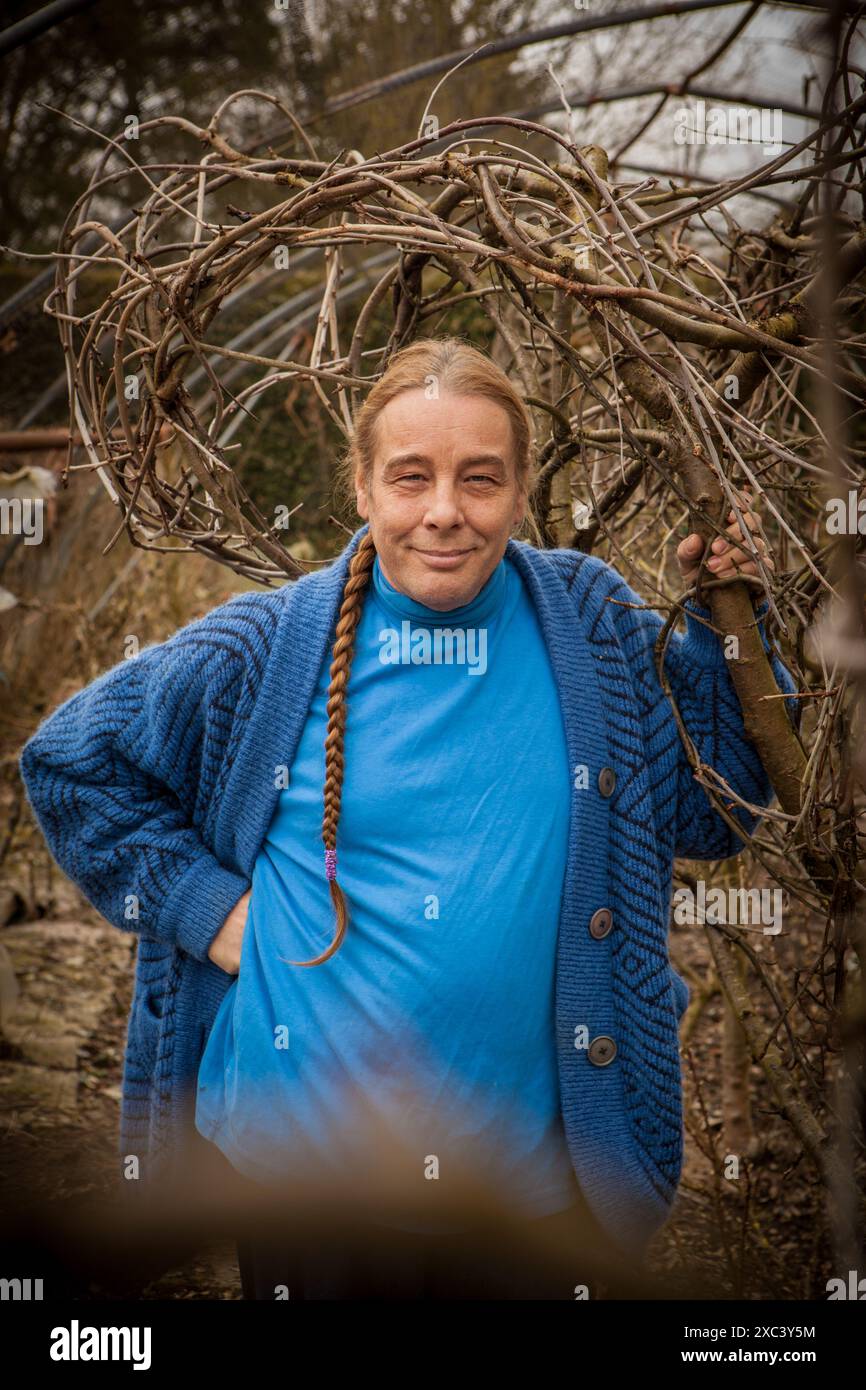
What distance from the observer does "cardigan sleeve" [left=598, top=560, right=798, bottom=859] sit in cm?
198

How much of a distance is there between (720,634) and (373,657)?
0.54 m

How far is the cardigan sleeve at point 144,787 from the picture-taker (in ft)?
6.58

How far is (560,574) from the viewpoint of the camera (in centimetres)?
203

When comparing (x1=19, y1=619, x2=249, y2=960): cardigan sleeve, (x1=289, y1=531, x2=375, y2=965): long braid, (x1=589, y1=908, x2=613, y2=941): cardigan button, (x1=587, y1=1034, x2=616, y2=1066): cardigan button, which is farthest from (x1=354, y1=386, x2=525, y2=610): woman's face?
(x1=587, y1=1034, x2=616, y2=1066): cardigan button

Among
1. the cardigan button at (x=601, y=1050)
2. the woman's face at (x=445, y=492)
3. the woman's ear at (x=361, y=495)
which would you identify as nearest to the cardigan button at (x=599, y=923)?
the cardigan button at (x=601, y=1050)

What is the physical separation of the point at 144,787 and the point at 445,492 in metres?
0.73

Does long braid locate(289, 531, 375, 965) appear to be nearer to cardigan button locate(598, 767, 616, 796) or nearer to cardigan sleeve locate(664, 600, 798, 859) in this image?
cardigan button locate(598, 767, 616, 796)

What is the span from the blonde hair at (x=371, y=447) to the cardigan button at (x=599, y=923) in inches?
14.5

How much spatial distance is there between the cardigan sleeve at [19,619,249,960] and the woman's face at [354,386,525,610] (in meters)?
0.35

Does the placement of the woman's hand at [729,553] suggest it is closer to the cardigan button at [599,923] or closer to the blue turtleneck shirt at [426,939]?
the blue turtleneck shirt at [426,939]

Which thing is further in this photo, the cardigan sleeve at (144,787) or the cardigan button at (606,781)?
the cardigan sleeve at (144,787)

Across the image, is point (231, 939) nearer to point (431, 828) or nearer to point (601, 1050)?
point (431, 828)

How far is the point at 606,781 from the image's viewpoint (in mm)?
1890

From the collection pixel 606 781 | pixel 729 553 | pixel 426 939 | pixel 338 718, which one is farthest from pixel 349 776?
pixel 729 553
